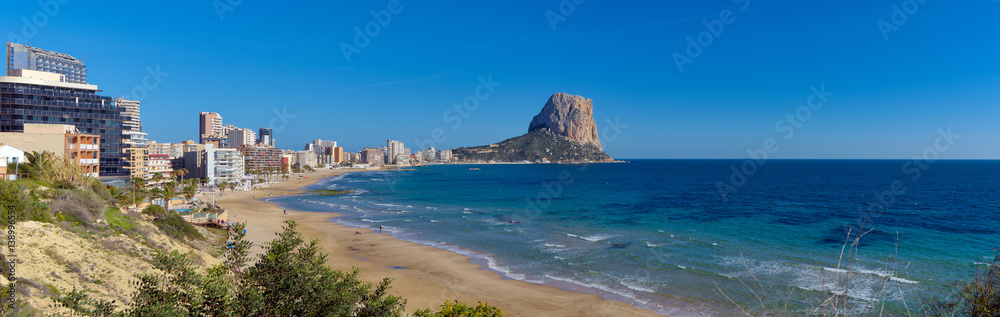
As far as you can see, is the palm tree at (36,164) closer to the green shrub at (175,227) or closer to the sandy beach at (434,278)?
the green shrub at (175,227)

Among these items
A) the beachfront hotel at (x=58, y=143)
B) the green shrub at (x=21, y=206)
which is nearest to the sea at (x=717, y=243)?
the green shrub at (x=21, y=206)

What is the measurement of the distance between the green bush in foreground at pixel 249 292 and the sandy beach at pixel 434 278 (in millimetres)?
13260

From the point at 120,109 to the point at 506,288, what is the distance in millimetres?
57907

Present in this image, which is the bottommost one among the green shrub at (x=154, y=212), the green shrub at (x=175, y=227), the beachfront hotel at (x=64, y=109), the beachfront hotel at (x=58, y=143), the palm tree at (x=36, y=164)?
the green shrub at (x=175, y=227)

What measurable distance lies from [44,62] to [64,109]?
67.2 metres

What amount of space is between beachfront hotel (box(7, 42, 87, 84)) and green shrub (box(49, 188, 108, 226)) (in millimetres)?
82300

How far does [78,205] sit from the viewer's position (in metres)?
21.0

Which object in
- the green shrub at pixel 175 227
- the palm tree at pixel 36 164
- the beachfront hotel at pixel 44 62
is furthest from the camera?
the beachfront hotel at pixel 44 62

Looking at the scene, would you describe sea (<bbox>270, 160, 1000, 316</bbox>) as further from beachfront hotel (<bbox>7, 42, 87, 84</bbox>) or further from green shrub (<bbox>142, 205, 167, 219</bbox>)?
beachfront hotel (<bbox>7, 42, 87, 84</bbox>)

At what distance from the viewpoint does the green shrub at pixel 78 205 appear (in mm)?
20328

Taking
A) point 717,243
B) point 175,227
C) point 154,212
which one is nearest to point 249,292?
point 175,227

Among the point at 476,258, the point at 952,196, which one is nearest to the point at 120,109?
the point at 476,258

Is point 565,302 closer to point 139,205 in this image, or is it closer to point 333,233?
point 333,233

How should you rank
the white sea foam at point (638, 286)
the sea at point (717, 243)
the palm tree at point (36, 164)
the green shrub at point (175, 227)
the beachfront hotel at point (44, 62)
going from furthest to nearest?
the beachfront hotel at point (44, 62)
the palm tree at point (36, 164)
the green shrub at point (175, 227)
the white sea foam at point (638, 286)
the sea at point (717, 243)
